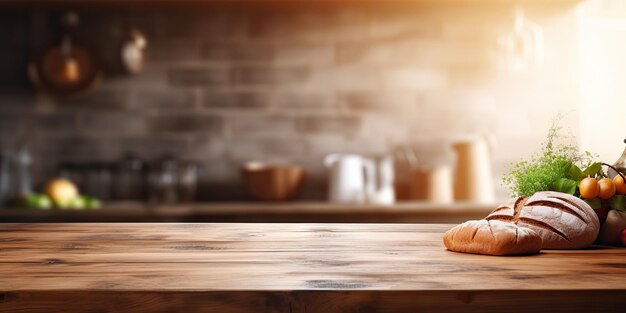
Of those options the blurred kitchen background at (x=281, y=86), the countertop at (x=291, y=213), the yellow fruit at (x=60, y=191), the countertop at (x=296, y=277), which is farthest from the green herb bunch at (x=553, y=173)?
the yellow fruit at (x=60, y=191)

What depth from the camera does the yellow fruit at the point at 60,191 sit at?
2840mm

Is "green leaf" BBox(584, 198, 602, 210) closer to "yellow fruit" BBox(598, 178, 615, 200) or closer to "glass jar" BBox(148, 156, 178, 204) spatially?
"yellow fruit" BBox(598, 178, 615, 200)

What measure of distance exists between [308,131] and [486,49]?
0.99 m

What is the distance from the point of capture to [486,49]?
3.20 m

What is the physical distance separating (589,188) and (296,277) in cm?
57

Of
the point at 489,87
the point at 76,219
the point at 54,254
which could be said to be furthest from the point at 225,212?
the point at 54,254

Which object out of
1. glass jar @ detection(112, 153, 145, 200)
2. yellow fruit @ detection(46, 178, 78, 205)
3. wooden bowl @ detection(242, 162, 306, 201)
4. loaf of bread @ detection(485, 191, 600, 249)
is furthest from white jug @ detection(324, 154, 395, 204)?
loaf of bread @ detection(485, 191, 600, 249)

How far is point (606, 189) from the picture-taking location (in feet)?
3.39

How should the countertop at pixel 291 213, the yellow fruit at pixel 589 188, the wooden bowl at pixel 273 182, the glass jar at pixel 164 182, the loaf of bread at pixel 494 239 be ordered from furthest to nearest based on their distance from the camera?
the glass jar at pixel 164 182 → the wooden bowl at pixel 273 182 → the countertop at pixel 291 213 → the yellow fruit at pixel 589 188 → the loaf of bread at pixel 494 239

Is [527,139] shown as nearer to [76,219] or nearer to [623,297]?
[76,219]

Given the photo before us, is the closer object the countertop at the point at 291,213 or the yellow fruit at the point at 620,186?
the yellow fruit at the point at 620,186

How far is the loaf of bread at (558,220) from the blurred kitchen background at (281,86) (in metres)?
2.14

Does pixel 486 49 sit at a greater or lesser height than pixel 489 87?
greater

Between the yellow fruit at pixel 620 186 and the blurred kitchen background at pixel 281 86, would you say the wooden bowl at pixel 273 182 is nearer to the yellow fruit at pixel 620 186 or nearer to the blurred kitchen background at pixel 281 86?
the blurred kitchen background at pixel 281 86
